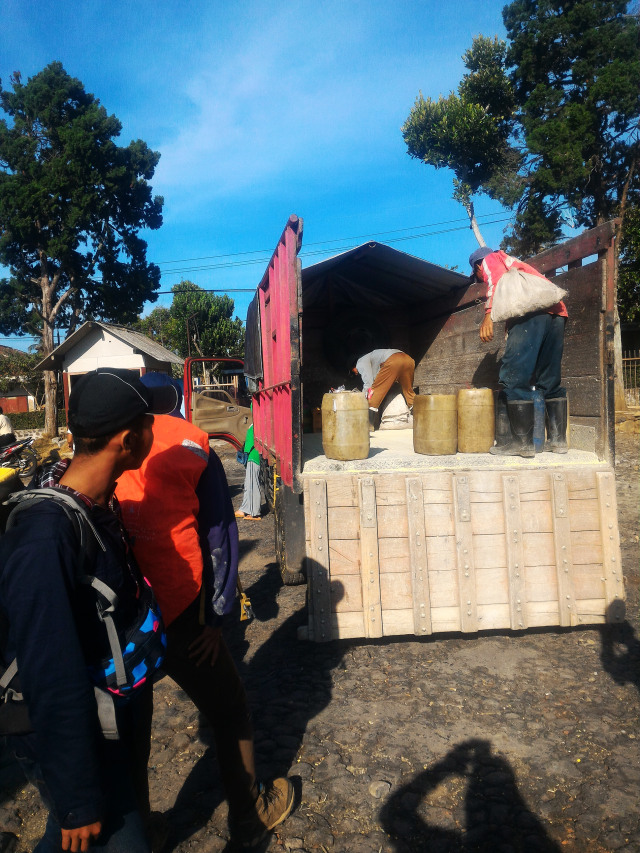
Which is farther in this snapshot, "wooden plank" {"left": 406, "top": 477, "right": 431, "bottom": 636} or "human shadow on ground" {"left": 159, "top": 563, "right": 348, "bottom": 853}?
"wooden plank" {"left": 406, "top": 477, "right": 431, "bottom": 636}

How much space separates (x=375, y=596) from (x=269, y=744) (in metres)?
1.16

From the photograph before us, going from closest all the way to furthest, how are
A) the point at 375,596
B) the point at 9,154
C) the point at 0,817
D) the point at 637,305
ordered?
1. the point at 0,817
2. the point at 375,596
3. the point at 637,305
4. the point at 9,154

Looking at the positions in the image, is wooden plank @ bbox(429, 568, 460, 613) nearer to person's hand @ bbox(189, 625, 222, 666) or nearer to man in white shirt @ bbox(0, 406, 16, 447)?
person's hand @ bbox(189, 625, 222, 666)

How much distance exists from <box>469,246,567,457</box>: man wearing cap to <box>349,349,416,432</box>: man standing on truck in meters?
1.87

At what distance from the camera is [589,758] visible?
101 inches

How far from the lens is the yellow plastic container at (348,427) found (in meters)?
4.02

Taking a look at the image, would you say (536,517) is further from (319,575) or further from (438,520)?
(319,575)

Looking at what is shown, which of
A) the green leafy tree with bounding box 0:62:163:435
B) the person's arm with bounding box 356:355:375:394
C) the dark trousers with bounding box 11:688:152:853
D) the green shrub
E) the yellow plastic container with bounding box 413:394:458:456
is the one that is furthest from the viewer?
the green shrub

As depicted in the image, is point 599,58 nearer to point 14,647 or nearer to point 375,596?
point 375,596

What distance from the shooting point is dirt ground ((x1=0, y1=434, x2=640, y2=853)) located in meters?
2.21

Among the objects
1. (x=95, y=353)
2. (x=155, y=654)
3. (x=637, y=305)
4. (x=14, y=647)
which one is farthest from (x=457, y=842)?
(x=95, y=353)

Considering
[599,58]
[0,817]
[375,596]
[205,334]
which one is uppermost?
[599,58]

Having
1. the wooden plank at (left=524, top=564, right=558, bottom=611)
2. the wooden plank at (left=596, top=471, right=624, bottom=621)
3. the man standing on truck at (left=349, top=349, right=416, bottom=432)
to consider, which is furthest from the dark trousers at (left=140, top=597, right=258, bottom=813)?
the man standing on truck at (left=349, top=349, right=416, bottom=432)

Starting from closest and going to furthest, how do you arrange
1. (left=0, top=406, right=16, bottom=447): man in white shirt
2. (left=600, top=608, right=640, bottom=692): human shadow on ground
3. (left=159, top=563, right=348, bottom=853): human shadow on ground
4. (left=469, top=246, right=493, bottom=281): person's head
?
A: (left=159, top=563, right=348, bottom=853): human shadow on ground
(left=600, top=608, right=640, bottom=692): human shadow on ground
(left=469, top=246, right=493, bottom=281): person's head
(left=0, top=406, right=16, bottom=447): man in white shirt
